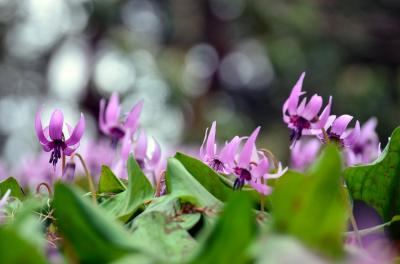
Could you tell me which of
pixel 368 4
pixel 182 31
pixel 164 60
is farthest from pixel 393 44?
pixel 164 60

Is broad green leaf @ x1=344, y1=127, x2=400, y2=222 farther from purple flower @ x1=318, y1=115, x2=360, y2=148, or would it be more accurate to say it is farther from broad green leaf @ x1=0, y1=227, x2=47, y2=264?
broad green leaf @ x1=0, y1=227, x2=47, y2=264

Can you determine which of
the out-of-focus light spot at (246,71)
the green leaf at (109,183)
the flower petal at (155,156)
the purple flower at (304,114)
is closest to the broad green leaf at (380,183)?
the purple flower at (304,114)

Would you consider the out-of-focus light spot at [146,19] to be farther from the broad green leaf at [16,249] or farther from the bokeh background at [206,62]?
the broad green leaf at [16,249]

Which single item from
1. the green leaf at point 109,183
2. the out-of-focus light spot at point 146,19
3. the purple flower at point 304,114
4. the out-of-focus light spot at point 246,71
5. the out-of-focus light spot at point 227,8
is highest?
the out-of-focus light spot at point 146,19

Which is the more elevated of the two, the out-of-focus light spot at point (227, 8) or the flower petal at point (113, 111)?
the out-of-focus light spot at point (227, 8)

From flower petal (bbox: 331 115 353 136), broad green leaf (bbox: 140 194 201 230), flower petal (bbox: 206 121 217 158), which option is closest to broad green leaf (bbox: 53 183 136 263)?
broad green leaf (bbox: 140 194 201 230)

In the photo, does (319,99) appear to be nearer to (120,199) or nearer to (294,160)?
(120,199)
